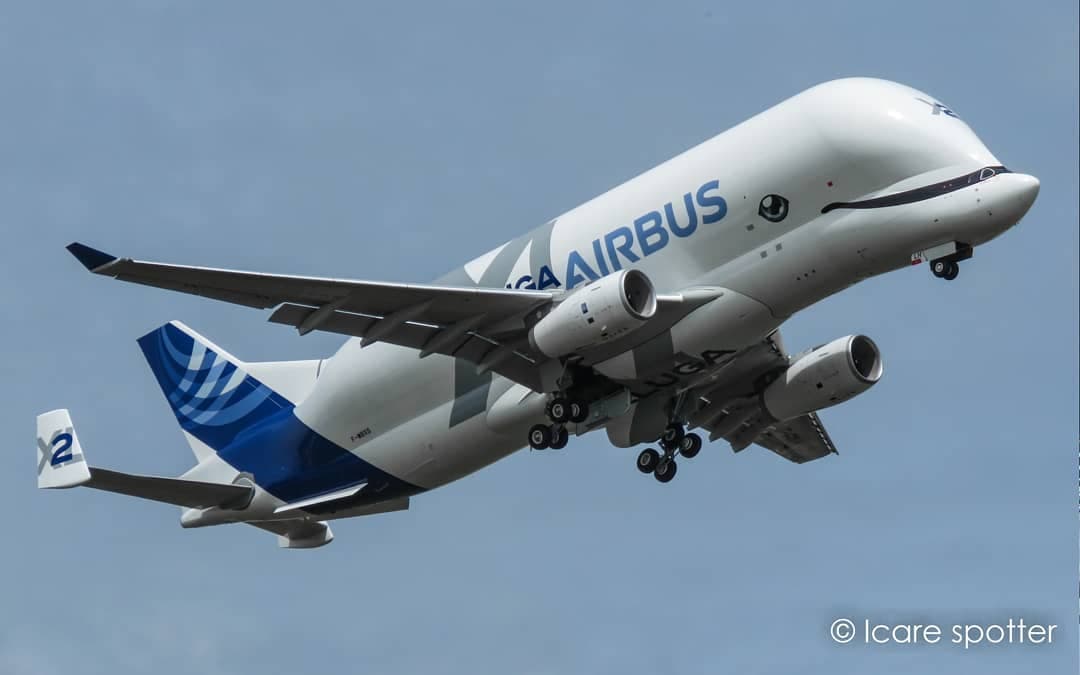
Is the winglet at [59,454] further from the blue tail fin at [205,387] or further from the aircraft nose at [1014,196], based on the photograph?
the aircraft nose at [1014,196]

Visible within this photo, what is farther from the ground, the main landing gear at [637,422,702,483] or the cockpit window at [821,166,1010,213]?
the cockpit window at [821,166,1010,213]

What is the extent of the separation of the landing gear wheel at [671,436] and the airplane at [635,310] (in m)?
0.03

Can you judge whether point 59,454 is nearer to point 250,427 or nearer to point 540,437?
point 250,427

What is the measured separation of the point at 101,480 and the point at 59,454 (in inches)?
45.4

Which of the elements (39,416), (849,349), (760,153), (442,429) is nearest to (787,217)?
(760,153)

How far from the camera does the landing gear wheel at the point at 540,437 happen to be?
1624 inches

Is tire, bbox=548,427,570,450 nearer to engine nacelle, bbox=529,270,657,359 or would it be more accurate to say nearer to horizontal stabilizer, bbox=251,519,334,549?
engine nacelle, bbox=529,270,657,359

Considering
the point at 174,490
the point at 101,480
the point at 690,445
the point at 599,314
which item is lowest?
the point at 101,480

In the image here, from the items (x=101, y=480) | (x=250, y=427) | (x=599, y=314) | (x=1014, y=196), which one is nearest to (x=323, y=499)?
(x=250, y=427)

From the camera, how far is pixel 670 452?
4406cm

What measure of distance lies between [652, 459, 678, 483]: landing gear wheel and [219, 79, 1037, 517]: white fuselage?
409 cm

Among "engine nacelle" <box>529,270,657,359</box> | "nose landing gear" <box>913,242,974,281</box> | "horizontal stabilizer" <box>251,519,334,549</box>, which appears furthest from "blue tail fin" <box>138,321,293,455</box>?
"nose landing gear" <box>913,242,974,281</box>

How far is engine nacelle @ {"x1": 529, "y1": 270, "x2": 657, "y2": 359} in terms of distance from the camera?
3756 cm

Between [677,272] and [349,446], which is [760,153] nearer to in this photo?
[677,272]
